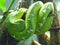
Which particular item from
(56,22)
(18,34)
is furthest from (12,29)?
(56,22)

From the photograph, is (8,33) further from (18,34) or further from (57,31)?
(57,31)

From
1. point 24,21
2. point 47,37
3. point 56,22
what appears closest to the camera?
point 24,21

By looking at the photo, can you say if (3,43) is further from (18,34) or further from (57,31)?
(57,31)

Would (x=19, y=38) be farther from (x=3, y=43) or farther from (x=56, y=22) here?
Answer: (x=56, y=22)

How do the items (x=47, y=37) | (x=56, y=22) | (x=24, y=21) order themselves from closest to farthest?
1. (x=24, y=21)
2. (x=56, y=22)
3. (x=47, y=37)

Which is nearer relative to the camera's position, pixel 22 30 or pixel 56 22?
pixel 22 30

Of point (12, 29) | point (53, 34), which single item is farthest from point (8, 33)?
point (53, 34)

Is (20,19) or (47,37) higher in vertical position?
(20,19)

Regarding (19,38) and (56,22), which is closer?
(19,38)
